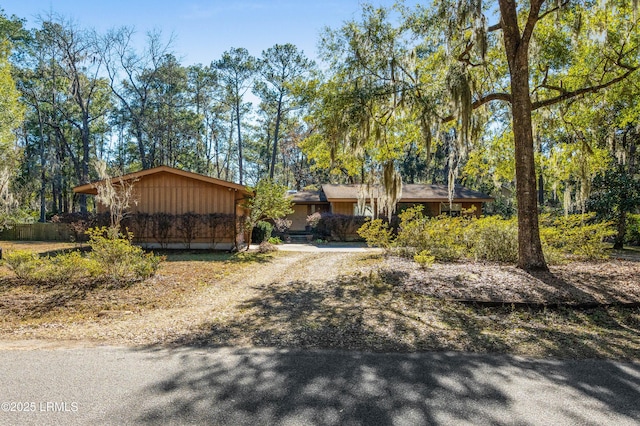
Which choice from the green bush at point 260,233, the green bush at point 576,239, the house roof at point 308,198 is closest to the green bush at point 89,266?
the green bush at point 576,239

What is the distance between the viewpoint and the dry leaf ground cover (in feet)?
14.6

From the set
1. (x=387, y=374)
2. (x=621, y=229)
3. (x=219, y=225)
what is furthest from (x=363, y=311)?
(x=621, y=229)

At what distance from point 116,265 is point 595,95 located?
1384 cm

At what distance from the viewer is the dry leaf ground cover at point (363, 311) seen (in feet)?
14.6

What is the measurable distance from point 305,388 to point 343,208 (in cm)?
2029

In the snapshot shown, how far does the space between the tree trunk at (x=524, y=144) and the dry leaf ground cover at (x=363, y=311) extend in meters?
0.55

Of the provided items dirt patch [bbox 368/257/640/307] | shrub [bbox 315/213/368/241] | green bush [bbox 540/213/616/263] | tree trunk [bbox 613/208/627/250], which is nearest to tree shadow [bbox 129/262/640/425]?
dirt patch [bbox 368/257/640/307]

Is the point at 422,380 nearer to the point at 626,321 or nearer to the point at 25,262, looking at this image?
the point at 626,321

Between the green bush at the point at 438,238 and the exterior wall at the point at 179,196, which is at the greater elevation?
the exterior wall at the point at 179,196

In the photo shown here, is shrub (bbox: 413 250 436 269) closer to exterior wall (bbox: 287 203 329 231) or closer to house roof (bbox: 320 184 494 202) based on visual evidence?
house roof (bbox: 320 184 494 202)

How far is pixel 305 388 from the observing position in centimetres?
314

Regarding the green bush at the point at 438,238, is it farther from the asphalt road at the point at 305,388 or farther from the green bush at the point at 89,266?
the green bush at the point at 89,266

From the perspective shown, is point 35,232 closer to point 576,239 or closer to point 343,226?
point 343,226

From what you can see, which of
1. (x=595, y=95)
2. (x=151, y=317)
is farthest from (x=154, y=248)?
(x=595, y=95)
